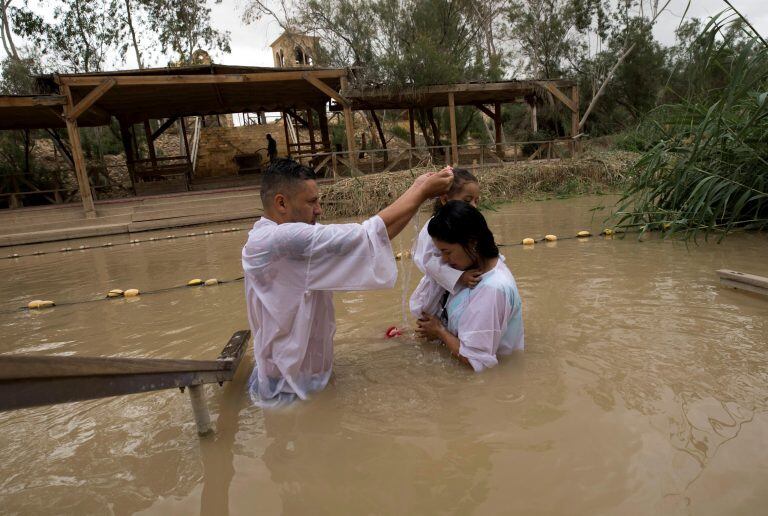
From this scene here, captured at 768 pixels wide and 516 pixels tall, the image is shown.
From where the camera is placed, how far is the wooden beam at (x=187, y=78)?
38.7 feet

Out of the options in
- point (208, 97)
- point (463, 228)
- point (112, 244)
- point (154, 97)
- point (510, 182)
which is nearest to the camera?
point (463, 228)

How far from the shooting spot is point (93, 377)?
1450 millimetres

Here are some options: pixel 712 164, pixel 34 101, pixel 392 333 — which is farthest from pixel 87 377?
pixel 34 101

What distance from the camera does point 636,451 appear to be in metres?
1.76

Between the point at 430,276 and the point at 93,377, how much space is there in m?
1.69

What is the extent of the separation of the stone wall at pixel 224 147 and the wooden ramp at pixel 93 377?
19.1 m

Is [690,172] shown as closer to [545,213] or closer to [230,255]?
[545,213]

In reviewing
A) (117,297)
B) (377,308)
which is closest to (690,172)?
(377,308)

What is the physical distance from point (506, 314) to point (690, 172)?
13.8 feet

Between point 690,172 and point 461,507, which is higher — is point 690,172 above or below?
above

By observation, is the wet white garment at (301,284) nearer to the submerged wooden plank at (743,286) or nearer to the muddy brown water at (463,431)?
the muddy brown water at (463,431)

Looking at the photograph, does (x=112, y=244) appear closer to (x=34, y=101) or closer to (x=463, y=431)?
(x=34, y=101)

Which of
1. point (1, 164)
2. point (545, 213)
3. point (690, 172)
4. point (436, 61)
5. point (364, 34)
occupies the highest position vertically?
point (364, 34)

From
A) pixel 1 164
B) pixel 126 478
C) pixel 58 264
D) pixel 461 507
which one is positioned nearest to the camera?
pixel 461 507
